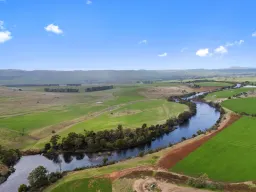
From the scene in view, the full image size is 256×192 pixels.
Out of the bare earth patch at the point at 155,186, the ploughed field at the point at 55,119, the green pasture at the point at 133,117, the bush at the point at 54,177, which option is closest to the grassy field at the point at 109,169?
the bush at the point at 54,177

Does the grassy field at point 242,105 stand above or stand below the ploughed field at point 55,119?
above

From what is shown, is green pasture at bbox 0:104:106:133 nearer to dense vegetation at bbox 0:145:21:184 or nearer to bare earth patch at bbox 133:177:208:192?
dense vegetation at bbox 0:145:21:184

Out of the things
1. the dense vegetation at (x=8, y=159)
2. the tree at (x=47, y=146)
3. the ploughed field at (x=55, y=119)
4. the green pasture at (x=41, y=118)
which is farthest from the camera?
the green pasture at (x=41, y=118)

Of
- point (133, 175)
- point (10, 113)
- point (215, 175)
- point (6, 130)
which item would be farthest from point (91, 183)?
point (10, 113)

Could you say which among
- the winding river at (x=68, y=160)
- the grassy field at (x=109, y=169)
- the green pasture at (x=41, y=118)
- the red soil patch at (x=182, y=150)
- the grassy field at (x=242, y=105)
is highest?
the grassy field at (x=242, y=105)

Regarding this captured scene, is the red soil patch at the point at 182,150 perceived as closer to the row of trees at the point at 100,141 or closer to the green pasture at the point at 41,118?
the row of trees at the point at 100,141

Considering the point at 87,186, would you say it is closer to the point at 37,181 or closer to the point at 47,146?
the point at 37,181
